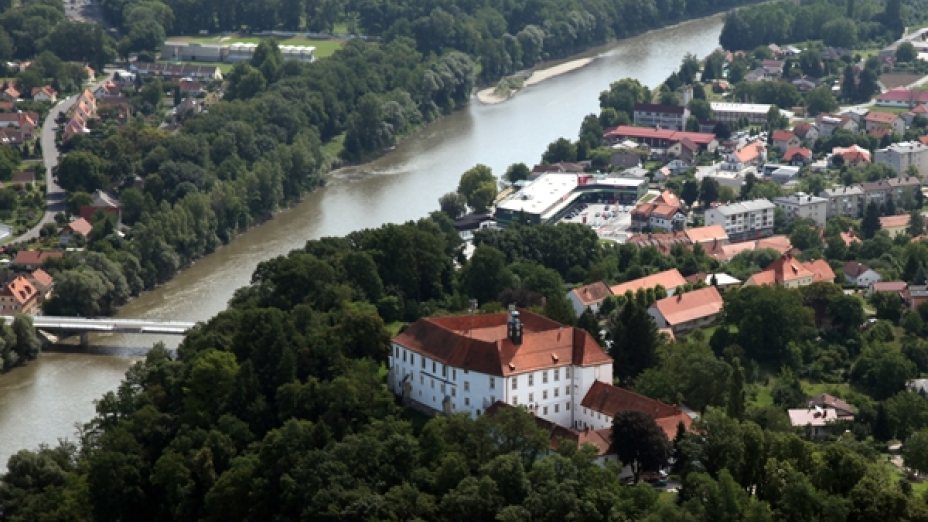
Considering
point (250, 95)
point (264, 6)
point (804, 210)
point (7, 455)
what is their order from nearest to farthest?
point (7, 455)
point (804, 210)
point (250, 95)
point (264, 6)

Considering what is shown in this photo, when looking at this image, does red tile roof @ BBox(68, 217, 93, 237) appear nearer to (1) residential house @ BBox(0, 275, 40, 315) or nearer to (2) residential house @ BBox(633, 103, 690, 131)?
(1) residential house @ BBox(0, 275, 40, 315)

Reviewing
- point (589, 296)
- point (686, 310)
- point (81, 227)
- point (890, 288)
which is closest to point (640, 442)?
point (686, 310)

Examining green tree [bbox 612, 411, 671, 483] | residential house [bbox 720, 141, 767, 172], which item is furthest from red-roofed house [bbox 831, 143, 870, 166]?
green tree [bbox 612, 411, 671, 483]

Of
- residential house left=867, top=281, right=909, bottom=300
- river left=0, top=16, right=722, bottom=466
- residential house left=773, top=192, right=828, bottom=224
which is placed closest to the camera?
river left=0, top=16, right=722, bottom=466

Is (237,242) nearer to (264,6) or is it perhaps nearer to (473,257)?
(473,257)

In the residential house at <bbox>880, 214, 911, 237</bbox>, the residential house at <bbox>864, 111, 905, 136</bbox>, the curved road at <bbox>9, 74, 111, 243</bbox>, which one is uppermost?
the curved road at <bbox>9, 74, 111, 243</bbox>

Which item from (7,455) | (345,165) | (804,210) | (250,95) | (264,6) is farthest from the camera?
(264,6)

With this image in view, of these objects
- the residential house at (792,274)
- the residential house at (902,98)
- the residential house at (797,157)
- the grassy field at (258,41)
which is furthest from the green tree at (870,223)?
the grassy field at (258,41)

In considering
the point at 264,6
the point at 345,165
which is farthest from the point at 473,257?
the point at 264,6
